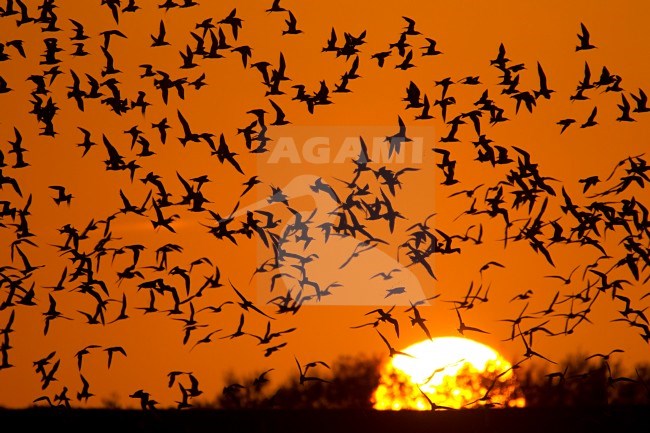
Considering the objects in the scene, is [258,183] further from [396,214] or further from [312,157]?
[312,157]

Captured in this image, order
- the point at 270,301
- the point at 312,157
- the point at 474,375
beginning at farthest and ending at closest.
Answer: the point at 474,375 < the point at 312,157 < the point at 270,301

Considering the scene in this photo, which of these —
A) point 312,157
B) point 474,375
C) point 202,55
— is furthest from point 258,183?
point 474,375

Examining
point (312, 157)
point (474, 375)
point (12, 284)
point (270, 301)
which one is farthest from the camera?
point (474, 375)

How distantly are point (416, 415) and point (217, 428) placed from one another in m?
3.10

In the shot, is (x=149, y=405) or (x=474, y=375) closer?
(x=149, y=405)

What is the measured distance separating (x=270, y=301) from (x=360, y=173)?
8.14 ft

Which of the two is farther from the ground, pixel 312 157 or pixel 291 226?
pixel 312 157

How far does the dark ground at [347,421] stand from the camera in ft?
60.7

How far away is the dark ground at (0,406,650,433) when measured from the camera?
18.5 m

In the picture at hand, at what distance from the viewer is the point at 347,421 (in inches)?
770

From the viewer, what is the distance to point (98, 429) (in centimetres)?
1891

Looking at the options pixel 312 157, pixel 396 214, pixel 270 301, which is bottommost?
pixel 270 301

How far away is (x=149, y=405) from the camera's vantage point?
18.5 meters

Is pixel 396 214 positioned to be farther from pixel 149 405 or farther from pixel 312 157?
pixel 312 157
